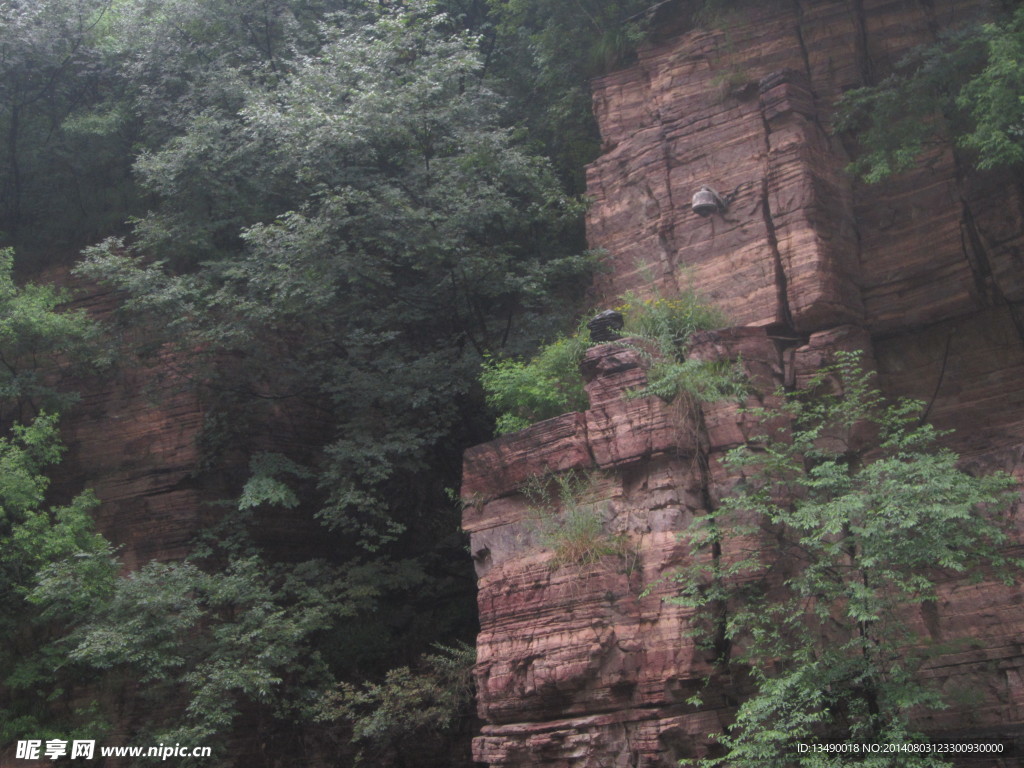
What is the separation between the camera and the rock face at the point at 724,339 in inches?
379

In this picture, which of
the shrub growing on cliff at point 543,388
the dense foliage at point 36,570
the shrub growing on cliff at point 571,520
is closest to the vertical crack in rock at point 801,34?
the shrub growing on cliff at point 543,388

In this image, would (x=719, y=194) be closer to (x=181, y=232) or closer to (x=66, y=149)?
(x=181, y=232)

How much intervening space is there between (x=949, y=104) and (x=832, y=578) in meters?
6.30

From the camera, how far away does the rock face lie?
963 centimetres

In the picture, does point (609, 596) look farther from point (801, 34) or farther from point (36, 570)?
point (801, 34)

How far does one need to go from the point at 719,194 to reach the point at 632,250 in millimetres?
A: 1446

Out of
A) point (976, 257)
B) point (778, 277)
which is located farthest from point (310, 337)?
point (976, 257)

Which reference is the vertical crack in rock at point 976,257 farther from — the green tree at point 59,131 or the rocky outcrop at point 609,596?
the green tree at point 59,131

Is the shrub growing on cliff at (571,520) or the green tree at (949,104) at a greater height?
the green tree at (949,104)

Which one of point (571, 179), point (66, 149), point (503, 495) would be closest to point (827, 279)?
point (503, 495)

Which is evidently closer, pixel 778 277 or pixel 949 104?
pixel 949 104

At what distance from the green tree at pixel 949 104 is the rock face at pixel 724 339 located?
1.59 ft

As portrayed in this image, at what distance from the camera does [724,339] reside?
10711 mm

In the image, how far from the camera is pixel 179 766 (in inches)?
460
